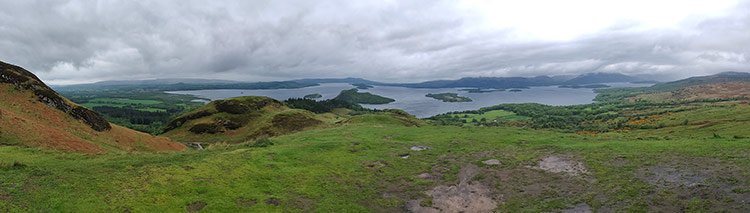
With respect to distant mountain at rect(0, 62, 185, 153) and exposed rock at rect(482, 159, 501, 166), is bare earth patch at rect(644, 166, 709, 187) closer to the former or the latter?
exposed rock at rect(482, 159, 501, 166)

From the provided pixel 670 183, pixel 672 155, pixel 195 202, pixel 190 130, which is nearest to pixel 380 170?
pixel 195 202

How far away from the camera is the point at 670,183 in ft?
58.4

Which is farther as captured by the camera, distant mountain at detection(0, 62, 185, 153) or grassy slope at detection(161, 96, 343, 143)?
grassy slope at detection(161, 96, 343, 143)

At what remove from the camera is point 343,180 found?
71.8ft

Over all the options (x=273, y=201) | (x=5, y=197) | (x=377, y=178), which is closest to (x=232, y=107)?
(x=377, y=178)

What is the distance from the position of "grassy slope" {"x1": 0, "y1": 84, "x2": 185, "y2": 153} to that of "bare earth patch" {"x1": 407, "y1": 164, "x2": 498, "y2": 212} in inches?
1076

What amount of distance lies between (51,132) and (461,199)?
35.6m

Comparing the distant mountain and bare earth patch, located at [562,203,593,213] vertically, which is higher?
the distant mountain

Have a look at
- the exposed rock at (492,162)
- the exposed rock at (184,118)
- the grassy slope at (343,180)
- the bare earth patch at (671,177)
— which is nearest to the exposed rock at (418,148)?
the grassy slope at (343,180)

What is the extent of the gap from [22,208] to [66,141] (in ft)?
65.2

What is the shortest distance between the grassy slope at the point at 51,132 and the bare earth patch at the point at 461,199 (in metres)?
27.3

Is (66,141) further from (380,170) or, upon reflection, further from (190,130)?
(190,130)

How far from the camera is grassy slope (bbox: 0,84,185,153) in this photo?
24547 millimetres

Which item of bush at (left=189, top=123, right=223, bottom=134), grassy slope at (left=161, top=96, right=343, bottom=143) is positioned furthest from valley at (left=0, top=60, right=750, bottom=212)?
bush at (left=189, top=123, right=223, bottom=134)
